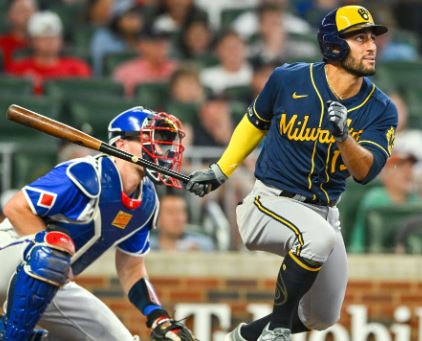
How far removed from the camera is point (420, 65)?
12.9 metres

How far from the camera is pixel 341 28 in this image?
22.1 ft

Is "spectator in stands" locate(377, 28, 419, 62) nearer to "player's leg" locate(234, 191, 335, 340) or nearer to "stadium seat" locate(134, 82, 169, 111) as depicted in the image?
"stadium seat" locate(134, 82, 169, 111)

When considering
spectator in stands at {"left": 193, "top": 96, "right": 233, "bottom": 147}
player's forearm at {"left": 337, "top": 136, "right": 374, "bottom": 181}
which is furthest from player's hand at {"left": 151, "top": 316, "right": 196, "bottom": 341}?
spectator in stands at {"left": 193, "top": 96, "right": 233, "bottom": 147}

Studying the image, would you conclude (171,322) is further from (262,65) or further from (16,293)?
(262,65)

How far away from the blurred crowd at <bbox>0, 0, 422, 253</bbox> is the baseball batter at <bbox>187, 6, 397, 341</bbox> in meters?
2.67

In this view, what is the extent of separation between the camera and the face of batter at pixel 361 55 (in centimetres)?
672

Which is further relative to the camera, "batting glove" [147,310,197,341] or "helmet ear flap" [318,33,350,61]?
"batting glove" [147,310,197,341]

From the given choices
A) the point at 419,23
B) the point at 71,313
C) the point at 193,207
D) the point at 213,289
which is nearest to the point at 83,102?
the point at 193,207

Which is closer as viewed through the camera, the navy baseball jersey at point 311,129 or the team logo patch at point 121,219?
the navy baseball jersey at point 311,129

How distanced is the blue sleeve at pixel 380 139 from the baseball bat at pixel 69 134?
965mm

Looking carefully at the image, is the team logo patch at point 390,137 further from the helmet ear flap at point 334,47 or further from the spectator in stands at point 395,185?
the spectator in stands at point 395,185

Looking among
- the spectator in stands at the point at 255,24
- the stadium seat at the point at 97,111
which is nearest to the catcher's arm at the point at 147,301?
the stadium seat at the point at 97,111

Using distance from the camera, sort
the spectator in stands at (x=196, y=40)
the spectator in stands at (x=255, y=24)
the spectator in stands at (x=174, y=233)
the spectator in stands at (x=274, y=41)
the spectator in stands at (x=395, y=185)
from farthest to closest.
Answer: the spectator in stands at (x=255, y=24) < the spectator in stands at (x=274, y=41) < the spectator in stands at (x=196, y=40) < the spectator in stands at (x=395, y=185) < the spectator in stands at (x=174, y=233)

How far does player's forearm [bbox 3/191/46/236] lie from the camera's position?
6785 mm
